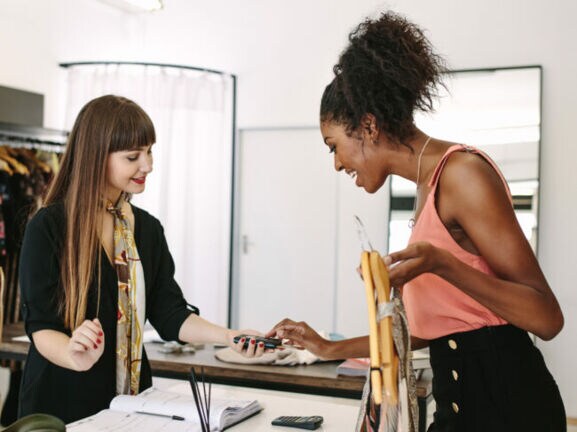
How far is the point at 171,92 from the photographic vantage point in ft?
19.0

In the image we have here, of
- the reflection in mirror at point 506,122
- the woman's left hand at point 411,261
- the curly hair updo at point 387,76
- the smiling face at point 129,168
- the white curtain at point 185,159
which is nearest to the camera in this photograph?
the woman's left hand at point 411,261

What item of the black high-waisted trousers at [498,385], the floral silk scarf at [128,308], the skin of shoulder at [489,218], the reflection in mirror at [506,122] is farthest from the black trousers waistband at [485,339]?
the reflection in mirror at [506,122]

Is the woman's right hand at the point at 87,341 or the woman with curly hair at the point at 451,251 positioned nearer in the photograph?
the woman with curly hair at the point at 451,251

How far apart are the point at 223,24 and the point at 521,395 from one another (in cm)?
534

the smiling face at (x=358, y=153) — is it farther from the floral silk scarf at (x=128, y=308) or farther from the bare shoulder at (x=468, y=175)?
the floral silk scarf at (x=128, y=308)

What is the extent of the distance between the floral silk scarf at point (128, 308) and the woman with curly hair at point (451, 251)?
2.59 ft

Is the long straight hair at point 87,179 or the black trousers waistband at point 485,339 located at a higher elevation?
the long straight hair at point 87,179

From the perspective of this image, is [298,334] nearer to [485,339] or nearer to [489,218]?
[485,339]

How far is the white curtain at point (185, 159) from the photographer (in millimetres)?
5777

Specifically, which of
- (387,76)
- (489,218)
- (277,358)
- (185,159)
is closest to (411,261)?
(489,218)

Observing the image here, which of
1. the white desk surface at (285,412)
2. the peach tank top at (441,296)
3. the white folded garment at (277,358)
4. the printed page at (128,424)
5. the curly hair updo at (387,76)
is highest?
the curly hair updo at (387,76)

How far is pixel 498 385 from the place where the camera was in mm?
1389

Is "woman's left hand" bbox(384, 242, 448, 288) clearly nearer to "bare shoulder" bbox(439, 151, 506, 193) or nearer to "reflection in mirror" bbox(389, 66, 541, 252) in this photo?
"bare shoulder" bbox(439, 151, 506, 193)

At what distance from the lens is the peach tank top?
4.57 feet
